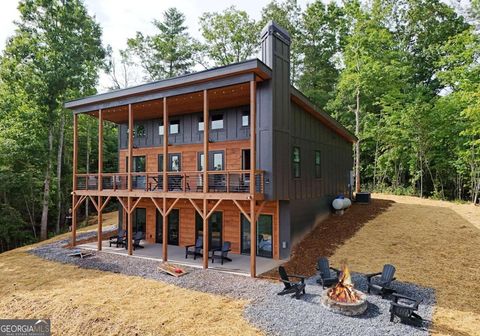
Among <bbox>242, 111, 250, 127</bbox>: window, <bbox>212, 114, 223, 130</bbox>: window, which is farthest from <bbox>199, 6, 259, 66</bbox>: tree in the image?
<bbox>242, 111, 250, 127</bbox>: window

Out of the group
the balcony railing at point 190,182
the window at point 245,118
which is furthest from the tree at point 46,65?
the window at point 245,118

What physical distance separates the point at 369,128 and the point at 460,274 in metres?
20.8

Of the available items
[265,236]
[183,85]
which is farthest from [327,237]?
[183,85]

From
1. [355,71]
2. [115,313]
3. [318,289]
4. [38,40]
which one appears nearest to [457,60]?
[355,71]

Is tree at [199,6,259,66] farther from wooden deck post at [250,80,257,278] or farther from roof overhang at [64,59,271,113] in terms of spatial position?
wooden deck post at [250,80,257,278]

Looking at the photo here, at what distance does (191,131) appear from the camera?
15.0 meters

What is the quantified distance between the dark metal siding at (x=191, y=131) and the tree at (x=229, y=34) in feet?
59.1

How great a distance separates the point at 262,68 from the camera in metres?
10.2

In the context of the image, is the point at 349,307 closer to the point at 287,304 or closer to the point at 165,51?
the point at 287,304

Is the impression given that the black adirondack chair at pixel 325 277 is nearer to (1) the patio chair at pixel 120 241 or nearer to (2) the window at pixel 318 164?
(2) the window at pixel 318 164

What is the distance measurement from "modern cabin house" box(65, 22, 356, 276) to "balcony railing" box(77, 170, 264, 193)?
48 millimetres

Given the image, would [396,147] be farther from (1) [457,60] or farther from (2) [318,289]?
(2) [318,289]

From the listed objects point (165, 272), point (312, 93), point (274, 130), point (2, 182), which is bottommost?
point (165, 272)

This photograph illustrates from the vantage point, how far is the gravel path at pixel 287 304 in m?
6.31
